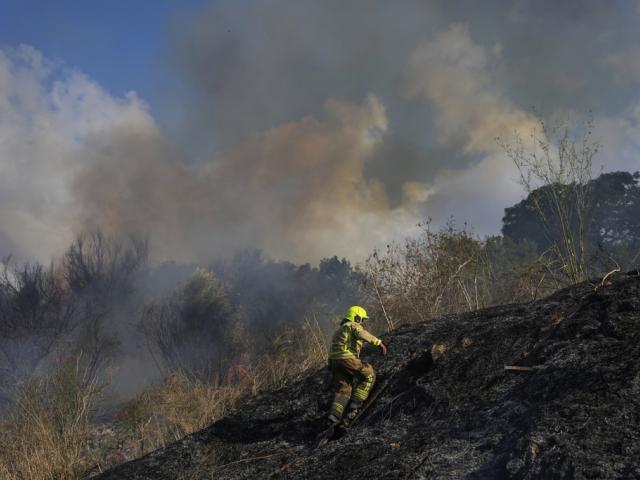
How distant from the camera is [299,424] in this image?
338 inches

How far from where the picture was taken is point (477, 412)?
6309 mm

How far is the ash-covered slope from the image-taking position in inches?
198

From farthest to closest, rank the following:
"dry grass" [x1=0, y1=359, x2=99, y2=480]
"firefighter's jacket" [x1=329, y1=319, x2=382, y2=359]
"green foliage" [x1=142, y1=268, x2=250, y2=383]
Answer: "green foliage" [x1=142, y1=268, x2=250, y2=383] → "dry grass" [x1=0, y1=359, x2=99, y2=480] → "firefighter's jacket" [x1=329, y1=319, x2=382, y2=359]

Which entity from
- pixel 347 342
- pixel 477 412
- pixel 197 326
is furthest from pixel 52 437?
pixel 197 326

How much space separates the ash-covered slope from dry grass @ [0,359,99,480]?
4.74 ft

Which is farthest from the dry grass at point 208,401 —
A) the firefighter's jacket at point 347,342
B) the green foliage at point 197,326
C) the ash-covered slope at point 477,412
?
the green foliage at point 197,326

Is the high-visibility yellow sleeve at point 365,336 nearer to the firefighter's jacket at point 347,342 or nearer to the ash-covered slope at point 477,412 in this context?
the firefighter's jacket at point 347,342

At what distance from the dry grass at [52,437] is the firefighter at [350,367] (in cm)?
414


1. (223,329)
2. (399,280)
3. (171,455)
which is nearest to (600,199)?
(223,329)

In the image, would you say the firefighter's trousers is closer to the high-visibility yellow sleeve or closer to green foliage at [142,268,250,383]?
the high-visibility yellow sleeve

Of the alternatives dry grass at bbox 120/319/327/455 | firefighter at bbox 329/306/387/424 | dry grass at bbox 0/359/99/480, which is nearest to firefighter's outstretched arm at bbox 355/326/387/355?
firefighter at bbox 329/306/387/424

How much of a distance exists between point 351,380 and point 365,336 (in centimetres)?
75

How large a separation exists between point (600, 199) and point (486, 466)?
34.2 m

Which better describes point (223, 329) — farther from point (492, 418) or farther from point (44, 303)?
point (492, 418)
